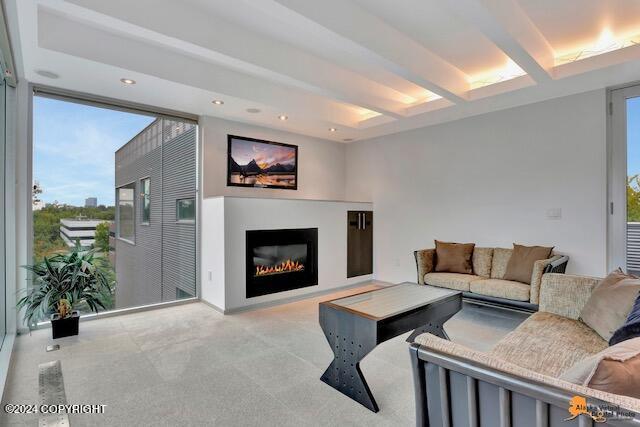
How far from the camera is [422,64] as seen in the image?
3162 mm

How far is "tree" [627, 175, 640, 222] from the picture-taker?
133 inches

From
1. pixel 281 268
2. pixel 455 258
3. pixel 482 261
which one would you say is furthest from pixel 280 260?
pixel 482 261

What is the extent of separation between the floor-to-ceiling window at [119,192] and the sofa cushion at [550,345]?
3778mm

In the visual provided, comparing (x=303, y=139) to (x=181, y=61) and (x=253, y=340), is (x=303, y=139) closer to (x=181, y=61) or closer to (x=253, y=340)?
(x=181, y=61)

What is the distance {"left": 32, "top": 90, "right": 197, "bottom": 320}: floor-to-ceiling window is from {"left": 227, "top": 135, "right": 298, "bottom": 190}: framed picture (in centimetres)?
52

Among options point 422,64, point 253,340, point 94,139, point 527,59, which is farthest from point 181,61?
point 527,59

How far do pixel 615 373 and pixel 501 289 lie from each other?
2.78 metres

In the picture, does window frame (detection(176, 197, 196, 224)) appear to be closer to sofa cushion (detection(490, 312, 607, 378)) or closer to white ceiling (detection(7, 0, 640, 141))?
white ceiling (detection(7, 0, 640, 141))

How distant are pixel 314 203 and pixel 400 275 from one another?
6.09ft

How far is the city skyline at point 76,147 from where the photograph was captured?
339 cm

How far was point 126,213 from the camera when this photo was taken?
406 cm

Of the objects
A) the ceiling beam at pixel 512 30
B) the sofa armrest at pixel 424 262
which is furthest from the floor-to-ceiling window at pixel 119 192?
the ceiling beam at pixel 512 30

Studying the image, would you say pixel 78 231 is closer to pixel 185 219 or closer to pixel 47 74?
pixel 185 219

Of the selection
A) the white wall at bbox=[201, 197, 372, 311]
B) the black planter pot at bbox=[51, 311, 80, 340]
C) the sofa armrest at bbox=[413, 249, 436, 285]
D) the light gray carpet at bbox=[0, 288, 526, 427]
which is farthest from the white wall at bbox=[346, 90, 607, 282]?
the black planter pot at bbox=[51, 311, 80, 340]
